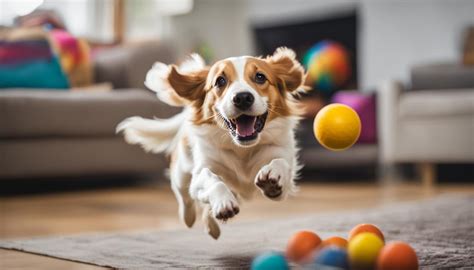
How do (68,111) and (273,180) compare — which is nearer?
(273,180)

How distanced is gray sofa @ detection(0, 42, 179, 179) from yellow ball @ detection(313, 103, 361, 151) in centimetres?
206

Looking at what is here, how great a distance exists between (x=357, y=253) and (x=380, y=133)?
3.09 metres

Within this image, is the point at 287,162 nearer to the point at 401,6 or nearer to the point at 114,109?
the point at 114,109

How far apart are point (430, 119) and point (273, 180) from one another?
2609 mm

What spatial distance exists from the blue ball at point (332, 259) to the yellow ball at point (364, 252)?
4cm

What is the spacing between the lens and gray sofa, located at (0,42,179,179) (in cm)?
313

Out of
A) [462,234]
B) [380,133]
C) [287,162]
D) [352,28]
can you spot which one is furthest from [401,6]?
[287,162]

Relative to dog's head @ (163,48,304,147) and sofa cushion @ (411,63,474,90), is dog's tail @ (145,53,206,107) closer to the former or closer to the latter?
dog's head @ (163,48,304,147)

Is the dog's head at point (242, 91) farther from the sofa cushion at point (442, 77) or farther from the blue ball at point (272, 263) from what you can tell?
the sofa cushion at point (442, 77)

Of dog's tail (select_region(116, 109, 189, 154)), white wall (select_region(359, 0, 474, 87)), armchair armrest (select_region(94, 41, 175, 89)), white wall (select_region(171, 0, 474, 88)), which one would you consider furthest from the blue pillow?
white wall (select_region(359, 0, 474, 87))

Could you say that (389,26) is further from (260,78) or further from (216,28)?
(260,78)

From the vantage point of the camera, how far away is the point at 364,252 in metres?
1.13

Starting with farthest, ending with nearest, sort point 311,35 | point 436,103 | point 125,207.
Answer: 1. point 311,35
2. point 436,103
3. point 125,207

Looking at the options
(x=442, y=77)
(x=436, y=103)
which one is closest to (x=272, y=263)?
(x=436, y=103)
